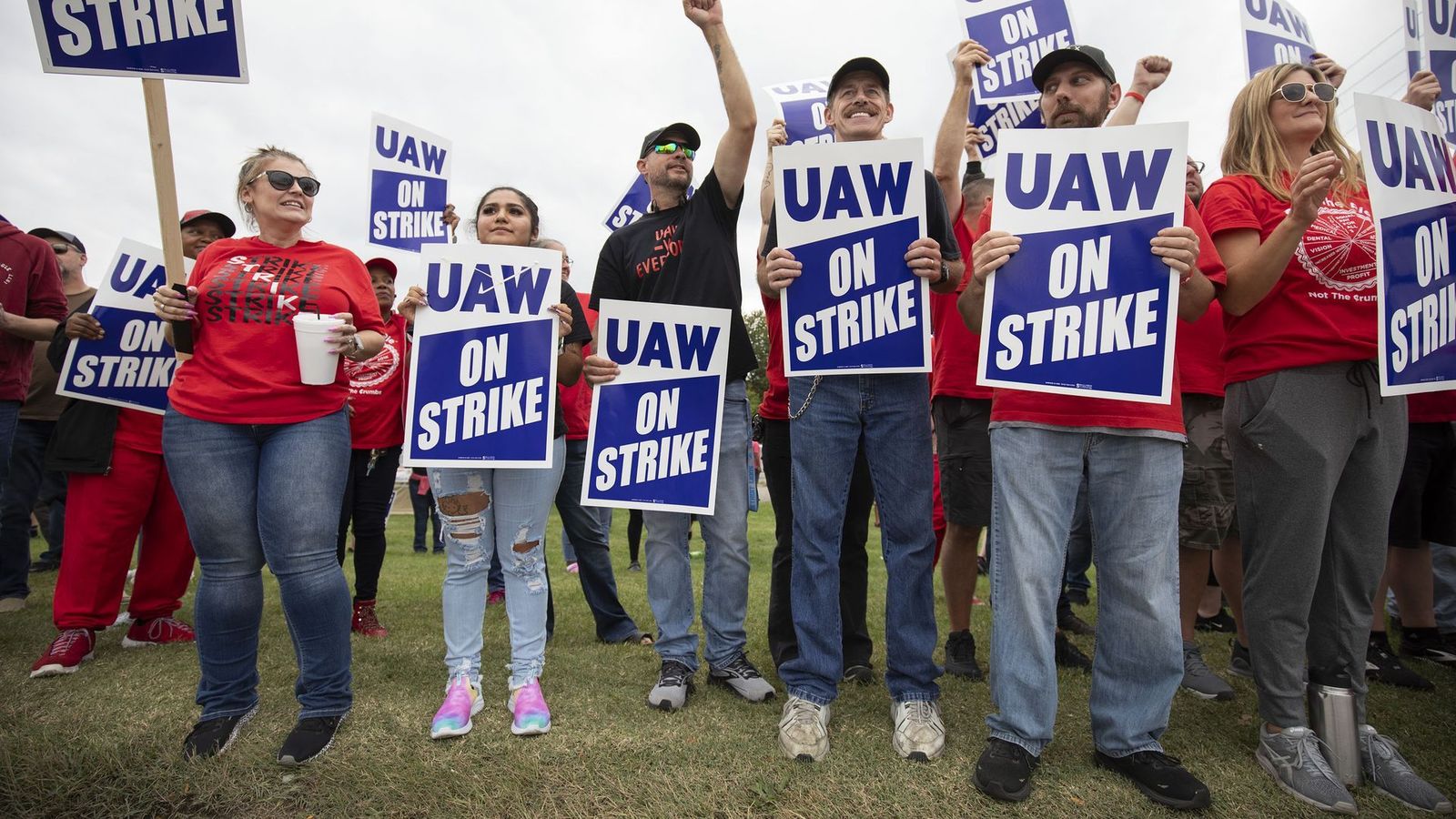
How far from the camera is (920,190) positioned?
2.82 meters

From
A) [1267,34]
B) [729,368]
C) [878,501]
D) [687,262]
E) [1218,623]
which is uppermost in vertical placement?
[1267,34]

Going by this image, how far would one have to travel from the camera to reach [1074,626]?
15.2ft

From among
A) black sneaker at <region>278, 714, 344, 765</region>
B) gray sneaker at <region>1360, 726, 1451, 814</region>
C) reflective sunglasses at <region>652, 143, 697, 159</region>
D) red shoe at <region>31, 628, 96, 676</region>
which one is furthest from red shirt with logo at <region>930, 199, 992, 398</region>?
red shoe at <region>31, 628, 96, 676</region>

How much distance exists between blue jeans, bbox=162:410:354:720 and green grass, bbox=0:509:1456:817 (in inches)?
8.5

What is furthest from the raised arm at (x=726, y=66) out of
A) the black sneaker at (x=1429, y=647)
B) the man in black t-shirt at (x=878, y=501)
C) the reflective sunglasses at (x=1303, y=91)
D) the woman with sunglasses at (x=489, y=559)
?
the black sneaker at (x=1429, y=647)

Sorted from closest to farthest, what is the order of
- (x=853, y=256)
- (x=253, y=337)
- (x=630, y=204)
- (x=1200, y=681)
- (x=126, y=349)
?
(x=253, y=337) → (x=853, y=256) → (x=1200, y=681) → (x=126, y=349) → (x=630, y=204)

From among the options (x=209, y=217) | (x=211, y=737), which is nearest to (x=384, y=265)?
(x=209, y=217)

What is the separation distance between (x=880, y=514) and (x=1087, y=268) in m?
1.20

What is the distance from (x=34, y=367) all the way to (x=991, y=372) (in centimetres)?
628

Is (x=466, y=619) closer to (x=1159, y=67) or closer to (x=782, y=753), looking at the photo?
(x=782, y=753)

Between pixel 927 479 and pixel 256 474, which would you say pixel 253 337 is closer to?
pixel 256 474

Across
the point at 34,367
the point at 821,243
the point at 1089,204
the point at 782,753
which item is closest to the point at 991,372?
the point at 1089,204

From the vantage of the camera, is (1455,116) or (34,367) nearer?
(1455,116)

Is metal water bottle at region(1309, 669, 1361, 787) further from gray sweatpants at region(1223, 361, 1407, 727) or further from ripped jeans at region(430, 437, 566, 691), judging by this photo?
ripped jeans at region(430, 437, 566, 691)
